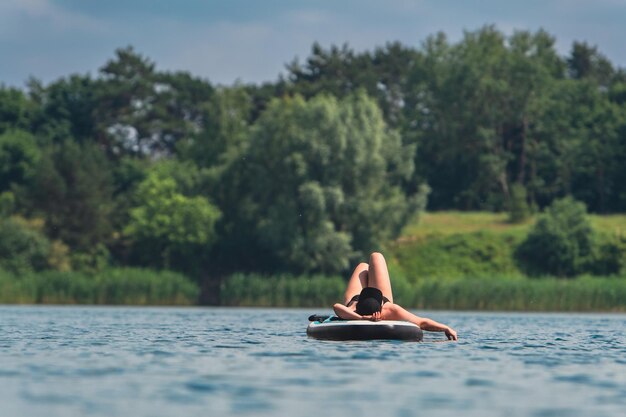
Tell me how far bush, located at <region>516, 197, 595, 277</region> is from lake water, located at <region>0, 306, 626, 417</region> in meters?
53.4

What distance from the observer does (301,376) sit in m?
21.6

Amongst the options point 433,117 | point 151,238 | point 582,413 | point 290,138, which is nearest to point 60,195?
point 151,238

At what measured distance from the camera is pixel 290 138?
87875 mm

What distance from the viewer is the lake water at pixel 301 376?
1727 centimetres

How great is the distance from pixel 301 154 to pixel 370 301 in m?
55.9

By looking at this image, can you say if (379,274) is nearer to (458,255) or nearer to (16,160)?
(458,255)

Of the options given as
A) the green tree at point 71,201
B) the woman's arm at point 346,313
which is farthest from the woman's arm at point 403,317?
the green tree at point 71,201

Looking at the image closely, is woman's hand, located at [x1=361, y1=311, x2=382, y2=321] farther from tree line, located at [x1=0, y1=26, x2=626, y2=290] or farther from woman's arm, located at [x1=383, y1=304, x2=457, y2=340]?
tree line, located at [x1=0, y1=26, x2=626, y2=290]

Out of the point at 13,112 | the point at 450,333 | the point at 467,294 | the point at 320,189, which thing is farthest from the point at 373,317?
the point at 13,112

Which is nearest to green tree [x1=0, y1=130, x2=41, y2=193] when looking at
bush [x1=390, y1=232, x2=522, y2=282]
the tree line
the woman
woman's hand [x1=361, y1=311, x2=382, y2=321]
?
the tree line

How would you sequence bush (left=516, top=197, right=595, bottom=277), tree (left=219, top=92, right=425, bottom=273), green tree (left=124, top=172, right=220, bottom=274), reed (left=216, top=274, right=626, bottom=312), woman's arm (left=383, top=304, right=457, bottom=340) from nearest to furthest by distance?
woman's arm (left=383, top=304, right=457, bottom=340) < reed (left=216, top=274, right=626, bottom=312) < tree (left=219, top=92, right=425, bottom=273) < bush (left=516, top=197, right=595, bottom=277) < green tree (left=124, top=172, right=220, bottom=274)

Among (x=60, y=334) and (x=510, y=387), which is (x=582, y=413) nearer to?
(x=510, y=387)

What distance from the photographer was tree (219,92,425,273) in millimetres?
82750

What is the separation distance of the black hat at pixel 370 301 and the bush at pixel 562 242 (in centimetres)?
5883
